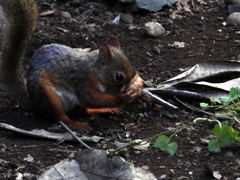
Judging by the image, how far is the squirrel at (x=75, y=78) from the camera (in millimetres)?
5262

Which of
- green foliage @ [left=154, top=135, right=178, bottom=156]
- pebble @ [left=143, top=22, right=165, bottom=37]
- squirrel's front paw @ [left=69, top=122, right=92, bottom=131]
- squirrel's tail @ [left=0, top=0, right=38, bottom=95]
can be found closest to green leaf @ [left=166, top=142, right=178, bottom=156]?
green foliage @ [left=154, top=135, right=178, bottom=156]

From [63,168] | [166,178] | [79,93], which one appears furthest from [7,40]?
[166,178]

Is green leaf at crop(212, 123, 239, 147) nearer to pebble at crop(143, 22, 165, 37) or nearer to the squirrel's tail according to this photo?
the squirrel's tail

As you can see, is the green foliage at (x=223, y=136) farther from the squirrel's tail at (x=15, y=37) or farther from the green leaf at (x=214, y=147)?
the squirrel's tail at (x=15, y=37)

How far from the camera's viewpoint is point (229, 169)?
425cm

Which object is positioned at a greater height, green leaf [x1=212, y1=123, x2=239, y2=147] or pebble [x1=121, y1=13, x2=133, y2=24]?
green leaf [x1=212, y1=123, x2=239, y2=147]

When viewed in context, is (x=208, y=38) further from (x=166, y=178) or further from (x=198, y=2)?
(x=166, y=178)

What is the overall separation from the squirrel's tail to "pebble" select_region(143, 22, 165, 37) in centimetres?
160

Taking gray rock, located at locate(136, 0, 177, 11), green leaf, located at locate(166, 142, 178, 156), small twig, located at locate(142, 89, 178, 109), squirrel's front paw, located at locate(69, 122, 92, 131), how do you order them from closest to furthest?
green leaf, located at locate(166, 142, 178, 156), squirrel's front paw, located at locate(69, 122, 92, 131), small twig, located at locate(142, 89, 178, 109), gray rock, located at locate(136, 0, 177, 11)

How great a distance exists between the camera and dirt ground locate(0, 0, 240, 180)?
4.37m

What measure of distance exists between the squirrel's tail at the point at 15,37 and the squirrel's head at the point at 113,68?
2.48ft

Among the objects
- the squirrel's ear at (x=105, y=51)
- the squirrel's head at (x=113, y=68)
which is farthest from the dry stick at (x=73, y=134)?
the squirrel's ear at (x=105, y=51)

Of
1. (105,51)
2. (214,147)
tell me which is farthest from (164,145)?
(105,51)

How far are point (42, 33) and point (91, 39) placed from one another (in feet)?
1.83
